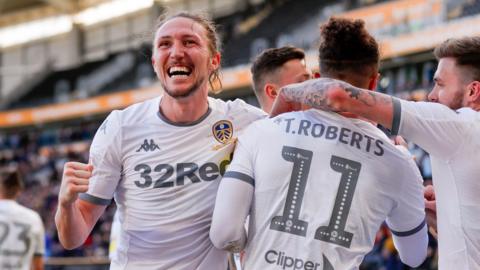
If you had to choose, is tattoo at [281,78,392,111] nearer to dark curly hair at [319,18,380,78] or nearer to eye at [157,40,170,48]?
dark curly hair at [319,18,380,78]

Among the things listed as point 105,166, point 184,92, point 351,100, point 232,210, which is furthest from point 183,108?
point 351,100

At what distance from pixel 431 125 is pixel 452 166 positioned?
206 mm

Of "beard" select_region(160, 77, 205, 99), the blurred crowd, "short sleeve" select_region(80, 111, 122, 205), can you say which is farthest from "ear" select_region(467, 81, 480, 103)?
the blurred crowd

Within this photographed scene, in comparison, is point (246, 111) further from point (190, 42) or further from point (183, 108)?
point (190, 42)

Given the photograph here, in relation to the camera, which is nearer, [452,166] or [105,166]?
[452,166]

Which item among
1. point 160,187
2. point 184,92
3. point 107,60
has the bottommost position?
point 160,187

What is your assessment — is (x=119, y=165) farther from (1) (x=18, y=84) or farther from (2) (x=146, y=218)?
(1) (x=18, y=84)

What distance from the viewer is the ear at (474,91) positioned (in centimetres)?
286

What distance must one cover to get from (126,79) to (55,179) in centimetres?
457

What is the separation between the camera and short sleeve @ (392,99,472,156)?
8.64ft

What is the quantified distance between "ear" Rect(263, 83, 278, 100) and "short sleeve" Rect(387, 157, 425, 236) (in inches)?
56.4

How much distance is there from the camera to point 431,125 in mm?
2652

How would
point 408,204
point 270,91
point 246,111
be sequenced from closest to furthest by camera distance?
1. point 408,204
2. point 246,111
3. point 270,91

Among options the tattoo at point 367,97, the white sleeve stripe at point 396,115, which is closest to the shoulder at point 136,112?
the tattoo at point 367,97
